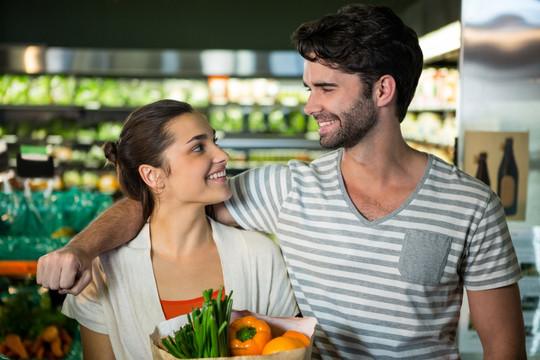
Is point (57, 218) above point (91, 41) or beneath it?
beneath

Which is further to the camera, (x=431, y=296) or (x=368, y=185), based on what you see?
(x=368, y=185)

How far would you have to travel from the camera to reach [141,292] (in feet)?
6.56

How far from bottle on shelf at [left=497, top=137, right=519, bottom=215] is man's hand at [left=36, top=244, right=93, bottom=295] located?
8.59 ft

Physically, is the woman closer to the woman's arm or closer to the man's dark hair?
the woman's arm

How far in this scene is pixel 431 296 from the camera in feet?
6.02

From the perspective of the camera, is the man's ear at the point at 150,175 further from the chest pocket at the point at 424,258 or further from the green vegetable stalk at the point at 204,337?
the chest pocket at the point at 424,258

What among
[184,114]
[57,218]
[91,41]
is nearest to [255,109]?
[91,41]

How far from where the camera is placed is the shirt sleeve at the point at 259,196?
6.78 ft

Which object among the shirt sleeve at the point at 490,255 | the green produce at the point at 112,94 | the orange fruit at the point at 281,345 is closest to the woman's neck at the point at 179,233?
the orange fruit at the point at 281,345

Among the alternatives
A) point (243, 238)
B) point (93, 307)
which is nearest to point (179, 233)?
point (243, 238)

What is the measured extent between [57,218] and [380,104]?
7.68 ft

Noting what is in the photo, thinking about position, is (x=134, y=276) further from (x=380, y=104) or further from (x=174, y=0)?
(x=174, y=0)

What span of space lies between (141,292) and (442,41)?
147 inches

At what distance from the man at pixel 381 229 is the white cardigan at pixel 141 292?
7cm
